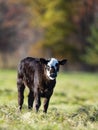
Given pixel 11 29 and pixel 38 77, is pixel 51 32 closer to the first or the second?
pixel 11 29

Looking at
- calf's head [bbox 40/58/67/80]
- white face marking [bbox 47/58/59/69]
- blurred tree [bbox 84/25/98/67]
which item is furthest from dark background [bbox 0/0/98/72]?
white face marking [bbox 47/58/59/69]

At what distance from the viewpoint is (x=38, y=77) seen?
1606 cm

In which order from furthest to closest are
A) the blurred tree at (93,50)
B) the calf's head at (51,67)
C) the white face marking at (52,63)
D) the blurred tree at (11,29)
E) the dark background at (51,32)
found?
the blurred tree at (11,29) < the dark background at (51,32) < the blurred tree at (93,50) < the white face marking at (52,63) < the calf's head at (51,67)

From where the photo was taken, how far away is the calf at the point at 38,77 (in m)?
15.5

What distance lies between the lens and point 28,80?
16.7 meters

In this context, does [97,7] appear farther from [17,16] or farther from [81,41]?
[17,16]

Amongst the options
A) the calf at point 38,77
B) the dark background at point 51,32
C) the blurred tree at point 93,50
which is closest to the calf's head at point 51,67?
the calf at point 38,77

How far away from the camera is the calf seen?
15453 mm

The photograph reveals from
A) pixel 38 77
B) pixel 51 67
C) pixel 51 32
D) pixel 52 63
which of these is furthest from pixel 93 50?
pixel 51 67

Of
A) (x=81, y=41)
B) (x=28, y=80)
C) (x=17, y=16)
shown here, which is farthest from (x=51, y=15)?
(x=28, y=80)

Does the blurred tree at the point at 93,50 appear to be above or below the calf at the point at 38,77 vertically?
below

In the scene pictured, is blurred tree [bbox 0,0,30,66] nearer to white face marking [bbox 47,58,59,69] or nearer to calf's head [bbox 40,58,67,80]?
calf's head [bbox 40,58,67,80]

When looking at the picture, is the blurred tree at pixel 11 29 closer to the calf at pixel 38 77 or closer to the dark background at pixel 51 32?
the dark background at pixel 51 32

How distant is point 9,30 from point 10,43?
1468 mm
